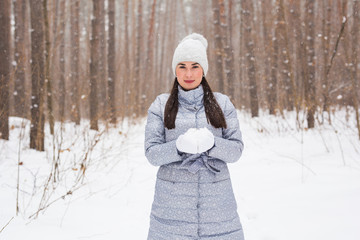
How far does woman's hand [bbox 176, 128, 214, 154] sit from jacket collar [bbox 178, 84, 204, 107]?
1.02 feet

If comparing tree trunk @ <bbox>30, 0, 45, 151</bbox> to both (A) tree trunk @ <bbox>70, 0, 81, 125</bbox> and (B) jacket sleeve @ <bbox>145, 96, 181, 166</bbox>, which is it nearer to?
(A) tree trunk @ <bbox>70, 0, 81, 125</bbox>

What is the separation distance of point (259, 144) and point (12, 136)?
562 cm

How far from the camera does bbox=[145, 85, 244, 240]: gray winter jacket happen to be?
59.9 inches

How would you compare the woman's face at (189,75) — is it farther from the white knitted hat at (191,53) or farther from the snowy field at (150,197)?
the snowy field at (150,197)


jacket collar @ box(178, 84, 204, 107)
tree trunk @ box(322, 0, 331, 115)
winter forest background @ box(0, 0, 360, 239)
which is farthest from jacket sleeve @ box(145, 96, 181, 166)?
tree trunk @ box(322, 0, 331, 115)

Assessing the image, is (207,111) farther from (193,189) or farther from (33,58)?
(33,58)

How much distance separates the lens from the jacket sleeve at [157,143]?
1.50m

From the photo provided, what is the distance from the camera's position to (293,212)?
2.93 metres

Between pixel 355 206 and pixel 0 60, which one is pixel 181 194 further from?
pixel 0 60

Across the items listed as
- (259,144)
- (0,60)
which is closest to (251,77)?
(259,144)

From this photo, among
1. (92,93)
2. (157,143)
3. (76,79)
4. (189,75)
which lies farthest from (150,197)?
(76,79)

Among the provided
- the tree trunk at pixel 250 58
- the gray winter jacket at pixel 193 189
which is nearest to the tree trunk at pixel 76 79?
the gray winter jacket at pixel 193 189

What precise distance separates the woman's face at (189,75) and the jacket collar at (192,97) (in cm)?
4

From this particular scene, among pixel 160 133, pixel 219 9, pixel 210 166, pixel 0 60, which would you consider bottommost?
pixel 210 166
